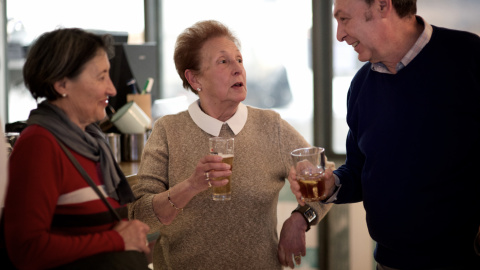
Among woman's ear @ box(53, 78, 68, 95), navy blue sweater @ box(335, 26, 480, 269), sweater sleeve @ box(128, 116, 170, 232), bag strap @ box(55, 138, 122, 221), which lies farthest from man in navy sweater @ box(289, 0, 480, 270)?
woman's ear @ box(53, 78, 68, 95)

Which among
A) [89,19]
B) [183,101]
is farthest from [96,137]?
[89,19]

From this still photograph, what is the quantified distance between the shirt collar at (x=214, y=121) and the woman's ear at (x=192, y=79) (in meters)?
0.09

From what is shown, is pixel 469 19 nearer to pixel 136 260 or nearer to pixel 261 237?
pixel 261 237

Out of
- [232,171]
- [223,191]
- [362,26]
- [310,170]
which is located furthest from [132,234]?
[362,26]

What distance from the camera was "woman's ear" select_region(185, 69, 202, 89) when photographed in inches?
94.7

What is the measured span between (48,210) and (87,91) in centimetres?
35

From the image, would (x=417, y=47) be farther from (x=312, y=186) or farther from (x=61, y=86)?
(x=61, y=86)

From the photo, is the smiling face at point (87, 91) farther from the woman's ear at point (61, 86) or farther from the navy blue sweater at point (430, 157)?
the navy blue sweater at point (430, 157)

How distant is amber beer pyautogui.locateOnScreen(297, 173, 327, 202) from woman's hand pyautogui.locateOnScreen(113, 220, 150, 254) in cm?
64

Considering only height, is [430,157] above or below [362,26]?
below

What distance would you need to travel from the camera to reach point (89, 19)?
16.7ft

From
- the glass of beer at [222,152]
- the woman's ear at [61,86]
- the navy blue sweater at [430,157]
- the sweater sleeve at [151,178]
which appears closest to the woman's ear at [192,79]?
the sweater sleeve at [151,178]

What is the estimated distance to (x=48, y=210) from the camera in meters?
1.39

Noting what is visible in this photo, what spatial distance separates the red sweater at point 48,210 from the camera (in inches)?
53.7
